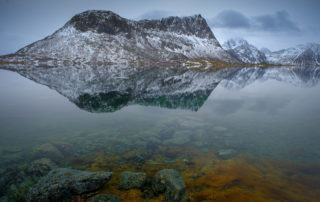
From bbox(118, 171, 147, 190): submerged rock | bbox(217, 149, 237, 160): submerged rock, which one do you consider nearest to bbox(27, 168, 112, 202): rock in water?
bbox(118, 171, 147, 190): submerged rock

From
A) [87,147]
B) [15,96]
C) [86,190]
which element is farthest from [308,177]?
[15,96]

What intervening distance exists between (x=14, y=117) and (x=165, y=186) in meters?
25.5

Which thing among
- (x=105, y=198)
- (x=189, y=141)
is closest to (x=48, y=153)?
(x=105, y=198)

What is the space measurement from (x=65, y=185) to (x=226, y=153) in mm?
12970

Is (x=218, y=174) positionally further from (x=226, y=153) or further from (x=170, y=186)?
(x=170, y=186)

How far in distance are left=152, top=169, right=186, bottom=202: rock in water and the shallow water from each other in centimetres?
90

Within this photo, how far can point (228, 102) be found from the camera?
35.0 m

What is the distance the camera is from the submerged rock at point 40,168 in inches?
494

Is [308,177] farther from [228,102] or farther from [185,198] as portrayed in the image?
[228,102]

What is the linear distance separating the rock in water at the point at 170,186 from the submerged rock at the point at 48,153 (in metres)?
9.56

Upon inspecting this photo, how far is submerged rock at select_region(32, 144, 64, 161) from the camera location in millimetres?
15344

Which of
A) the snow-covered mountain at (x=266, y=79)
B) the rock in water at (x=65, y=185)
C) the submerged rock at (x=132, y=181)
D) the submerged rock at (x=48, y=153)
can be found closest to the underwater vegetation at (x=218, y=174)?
the submerged rock at (x=132, y=181)

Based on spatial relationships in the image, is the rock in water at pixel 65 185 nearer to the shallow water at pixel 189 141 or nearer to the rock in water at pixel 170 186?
the shallow water at pixel 189 141

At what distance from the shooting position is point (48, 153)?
51.6 feet
